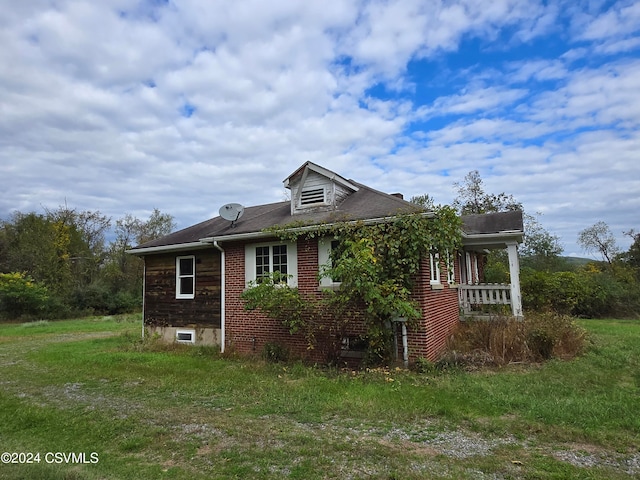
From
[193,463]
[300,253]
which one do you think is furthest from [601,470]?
[300,253]

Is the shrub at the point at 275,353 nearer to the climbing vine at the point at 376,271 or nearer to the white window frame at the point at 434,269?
the climbing vine at the point at 376,271

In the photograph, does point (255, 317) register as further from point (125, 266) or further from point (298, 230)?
point (125, 266)

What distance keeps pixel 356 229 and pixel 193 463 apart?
599 cm

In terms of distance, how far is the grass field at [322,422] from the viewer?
4.15 meters

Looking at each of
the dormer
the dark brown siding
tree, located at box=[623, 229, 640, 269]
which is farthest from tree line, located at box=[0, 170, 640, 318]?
the dark brown siding

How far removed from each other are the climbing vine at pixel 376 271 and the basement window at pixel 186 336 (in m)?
4.06

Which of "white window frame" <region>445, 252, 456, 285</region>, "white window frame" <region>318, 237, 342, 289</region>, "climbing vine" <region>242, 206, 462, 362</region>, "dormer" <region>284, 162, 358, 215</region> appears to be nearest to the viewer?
"climbing vine" <region>242, 206, 462, 362</region>

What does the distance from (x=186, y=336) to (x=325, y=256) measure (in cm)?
586

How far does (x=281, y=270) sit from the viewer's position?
10852mm

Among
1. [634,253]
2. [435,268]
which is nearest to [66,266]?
[435,268]

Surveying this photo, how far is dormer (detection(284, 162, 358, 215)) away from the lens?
11477 millimetres

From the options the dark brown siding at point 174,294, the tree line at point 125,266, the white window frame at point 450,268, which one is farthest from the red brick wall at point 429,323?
the tree line at point 125,266

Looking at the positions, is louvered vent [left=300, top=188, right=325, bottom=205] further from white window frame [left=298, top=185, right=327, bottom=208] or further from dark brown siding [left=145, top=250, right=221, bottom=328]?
dark brown siding [left=145, top=250, right=221, bottom=328]

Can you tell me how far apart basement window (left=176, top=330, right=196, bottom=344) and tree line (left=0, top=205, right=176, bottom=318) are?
20.8 meters
